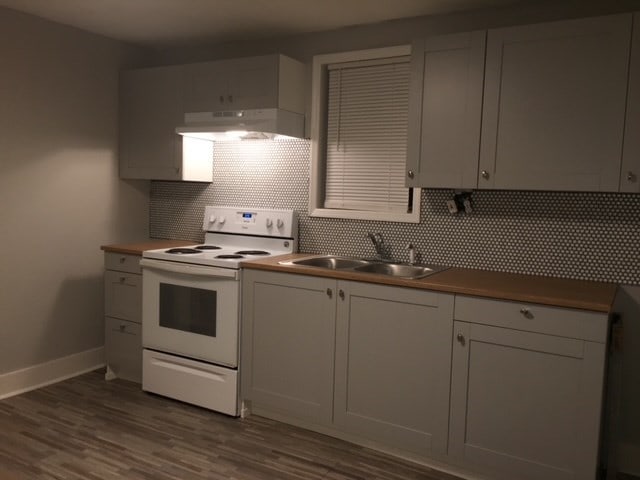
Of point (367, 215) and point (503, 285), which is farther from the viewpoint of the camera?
point (367, 215)

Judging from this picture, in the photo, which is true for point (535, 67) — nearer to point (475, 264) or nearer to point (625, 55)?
point (625, 55)

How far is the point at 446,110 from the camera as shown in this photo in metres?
2.75

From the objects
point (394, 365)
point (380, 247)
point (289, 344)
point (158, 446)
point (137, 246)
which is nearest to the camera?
point (394, 365)

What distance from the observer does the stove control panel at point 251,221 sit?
3580mm

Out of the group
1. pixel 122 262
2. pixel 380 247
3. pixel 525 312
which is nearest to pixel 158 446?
pixel 122 262

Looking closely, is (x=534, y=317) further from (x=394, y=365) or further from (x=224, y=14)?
(x=224, y=14)

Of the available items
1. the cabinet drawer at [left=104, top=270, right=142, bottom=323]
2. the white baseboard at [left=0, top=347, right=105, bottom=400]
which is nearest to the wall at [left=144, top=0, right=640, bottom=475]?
the cabinet drawer at [left=104, top=270, right=142, bottom=323]

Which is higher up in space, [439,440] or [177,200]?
[177,200]

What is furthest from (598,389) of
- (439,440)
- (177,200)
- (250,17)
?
(177,200)

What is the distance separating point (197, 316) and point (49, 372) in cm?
121

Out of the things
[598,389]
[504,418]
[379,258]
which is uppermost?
[379,258]

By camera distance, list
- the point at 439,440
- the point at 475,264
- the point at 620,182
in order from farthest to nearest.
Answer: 1. the point at 475,264
2. the point at 439,440
3. the point at 620,182

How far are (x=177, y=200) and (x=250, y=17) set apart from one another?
1518 mm

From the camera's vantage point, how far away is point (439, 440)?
261cm
